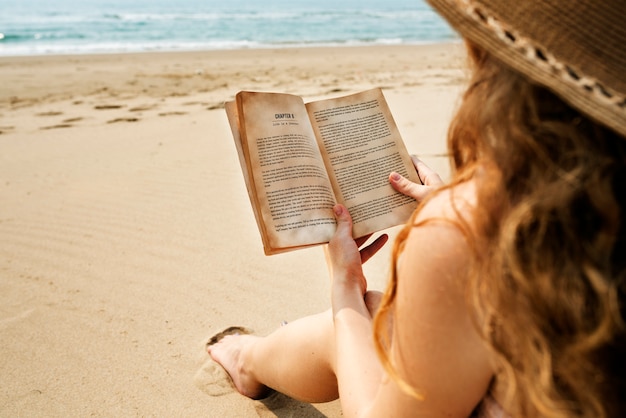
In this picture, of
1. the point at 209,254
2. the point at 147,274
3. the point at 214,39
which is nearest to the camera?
the point at 147,274

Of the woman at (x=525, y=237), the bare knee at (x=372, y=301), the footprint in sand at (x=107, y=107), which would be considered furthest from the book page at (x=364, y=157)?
the footprint in sand at (x=107, y=107)

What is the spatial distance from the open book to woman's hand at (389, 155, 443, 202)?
0.08ft

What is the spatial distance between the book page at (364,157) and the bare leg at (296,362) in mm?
249

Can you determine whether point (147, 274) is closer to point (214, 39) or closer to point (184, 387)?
point (184, 387)

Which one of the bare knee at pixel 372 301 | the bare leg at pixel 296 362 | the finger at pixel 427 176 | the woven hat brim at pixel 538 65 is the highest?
the woven hat brim at pixel 538 65

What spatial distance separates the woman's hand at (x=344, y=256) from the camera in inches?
56.1

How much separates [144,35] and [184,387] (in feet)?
52.9

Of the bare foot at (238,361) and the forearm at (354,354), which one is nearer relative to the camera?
the forearm at (354,354)

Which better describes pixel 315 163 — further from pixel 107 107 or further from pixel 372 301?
pixel 107 107

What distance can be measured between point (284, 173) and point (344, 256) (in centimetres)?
30

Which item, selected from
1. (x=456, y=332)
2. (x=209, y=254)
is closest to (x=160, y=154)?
(x=209, y=254)

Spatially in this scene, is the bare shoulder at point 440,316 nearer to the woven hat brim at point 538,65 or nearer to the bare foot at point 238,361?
the woven hat brim at point 538,65

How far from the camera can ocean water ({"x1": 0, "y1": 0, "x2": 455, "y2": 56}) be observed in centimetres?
1445

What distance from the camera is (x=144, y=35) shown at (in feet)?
53.2
